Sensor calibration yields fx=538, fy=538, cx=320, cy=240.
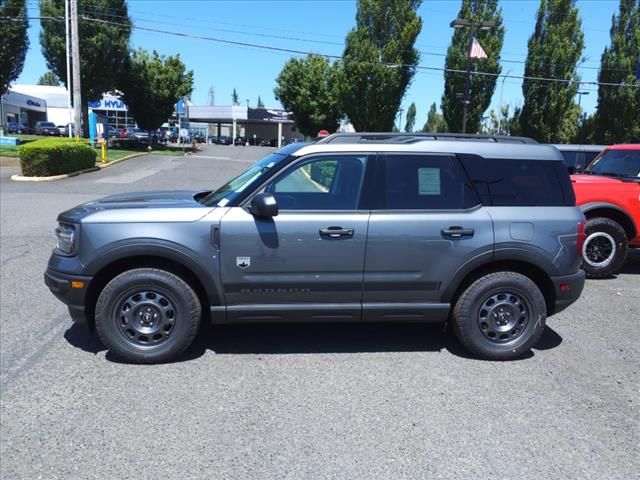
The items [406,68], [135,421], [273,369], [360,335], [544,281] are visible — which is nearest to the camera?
[135,421]

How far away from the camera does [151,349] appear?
4328mm

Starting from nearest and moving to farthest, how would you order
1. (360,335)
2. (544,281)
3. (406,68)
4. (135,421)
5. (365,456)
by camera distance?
(365,456) < (135,421) < (544,281) < (360,335) < (406,68)

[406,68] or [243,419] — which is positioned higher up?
[406,68]

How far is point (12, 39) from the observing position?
29328mm

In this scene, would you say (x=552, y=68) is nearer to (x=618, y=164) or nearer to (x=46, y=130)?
(x=618, y=164)

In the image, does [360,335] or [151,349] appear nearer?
[151,349]

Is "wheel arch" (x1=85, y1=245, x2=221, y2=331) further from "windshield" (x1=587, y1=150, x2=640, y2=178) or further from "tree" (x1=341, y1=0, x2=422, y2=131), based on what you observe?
"tree" (x1=341, y1=0, x2=422, y2=131)

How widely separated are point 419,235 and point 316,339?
1.43 meters

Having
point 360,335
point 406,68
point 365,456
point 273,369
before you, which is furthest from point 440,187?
point 406,68

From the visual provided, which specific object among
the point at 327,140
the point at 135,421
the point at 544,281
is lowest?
the point at 135,421

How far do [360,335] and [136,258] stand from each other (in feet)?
7.14

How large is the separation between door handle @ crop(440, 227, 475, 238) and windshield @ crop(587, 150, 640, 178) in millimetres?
5037

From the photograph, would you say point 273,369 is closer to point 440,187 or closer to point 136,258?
point 136,258

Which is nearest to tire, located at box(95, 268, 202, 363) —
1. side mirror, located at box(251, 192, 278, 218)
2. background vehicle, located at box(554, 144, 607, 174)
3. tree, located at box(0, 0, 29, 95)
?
side mirror, located at box(251, 192, 278, 218)
